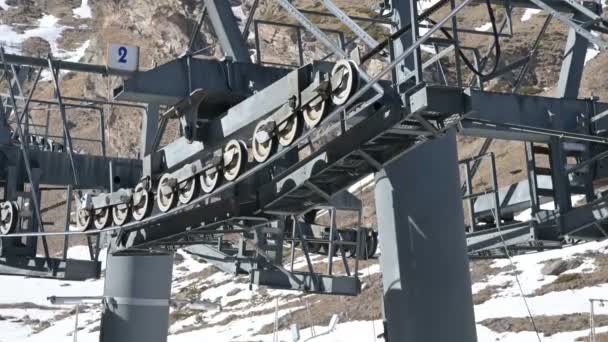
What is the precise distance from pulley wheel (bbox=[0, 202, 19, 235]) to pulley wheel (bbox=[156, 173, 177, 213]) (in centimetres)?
558

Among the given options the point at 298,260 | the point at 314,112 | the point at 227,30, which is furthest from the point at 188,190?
the point at 298,260

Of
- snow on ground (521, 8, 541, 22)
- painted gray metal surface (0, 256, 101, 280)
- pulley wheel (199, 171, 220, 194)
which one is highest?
snow on ground (521, 8, 541, 22)

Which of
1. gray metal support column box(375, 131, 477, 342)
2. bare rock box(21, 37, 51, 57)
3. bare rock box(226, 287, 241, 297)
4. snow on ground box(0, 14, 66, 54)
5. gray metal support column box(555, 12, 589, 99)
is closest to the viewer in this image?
gray metal support column box(375, 131, 477, 342)

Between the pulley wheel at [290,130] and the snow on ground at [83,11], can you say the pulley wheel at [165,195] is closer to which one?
the pulley wheel at [290,130]

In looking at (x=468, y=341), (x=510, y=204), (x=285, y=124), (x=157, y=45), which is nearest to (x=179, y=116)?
(x=285, y=124)

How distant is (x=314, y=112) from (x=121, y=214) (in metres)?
5.48

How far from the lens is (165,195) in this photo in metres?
12.2

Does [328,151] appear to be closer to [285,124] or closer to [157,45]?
[285,124]

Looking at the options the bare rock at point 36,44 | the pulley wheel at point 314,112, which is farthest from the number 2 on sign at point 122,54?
the bare rock at point 36,44

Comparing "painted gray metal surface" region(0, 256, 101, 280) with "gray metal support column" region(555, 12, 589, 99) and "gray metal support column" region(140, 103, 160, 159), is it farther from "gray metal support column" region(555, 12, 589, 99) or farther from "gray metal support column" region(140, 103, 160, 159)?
"gray metal support column" region(555, 12, 589, 99)

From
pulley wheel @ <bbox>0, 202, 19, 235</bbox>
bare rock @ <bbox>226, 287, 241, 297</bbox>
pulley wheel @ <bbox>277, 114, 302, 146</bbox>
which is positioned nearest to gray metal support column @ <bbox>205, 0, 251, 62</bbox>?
pulley wheel @ <bbox>277, 114, 302, 146</bbox>

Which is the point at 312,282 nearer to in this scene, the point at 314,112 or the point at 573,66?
the point at 573,66

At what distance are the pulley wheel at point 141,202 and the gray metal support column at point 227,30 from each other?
89.0 inches

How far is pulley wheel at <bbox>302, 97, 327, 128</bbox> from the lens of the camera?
917 centimetres
